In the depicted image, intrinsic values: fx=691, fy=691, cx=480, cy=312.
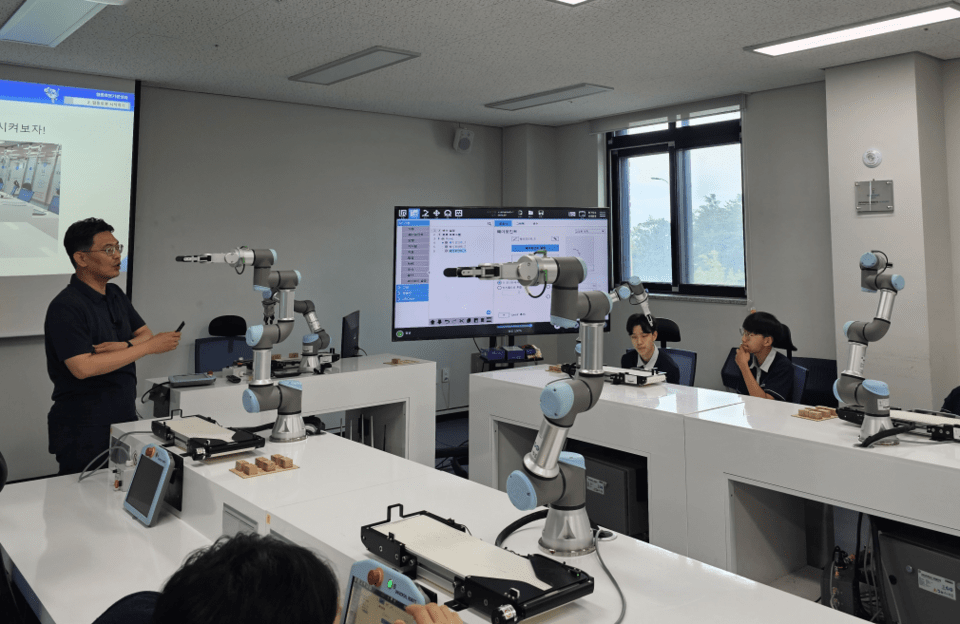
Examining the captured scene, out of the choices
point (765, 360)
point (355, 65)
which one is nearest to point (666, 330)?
point (765, 360)

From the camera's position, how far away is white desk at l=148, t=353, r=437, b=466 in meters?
2.96

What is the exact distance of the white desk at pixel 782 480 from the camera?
1900 millimetres

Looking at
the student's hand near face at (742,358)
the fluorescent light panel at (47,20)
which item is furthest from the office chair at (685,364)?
the fluorescent light panel at (47,20)

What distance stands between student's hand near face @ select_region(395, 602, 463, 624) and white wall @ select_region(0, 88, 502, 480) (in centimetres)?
422

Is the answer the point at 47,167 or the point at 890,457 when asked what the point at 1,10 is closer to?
the point at 47,167

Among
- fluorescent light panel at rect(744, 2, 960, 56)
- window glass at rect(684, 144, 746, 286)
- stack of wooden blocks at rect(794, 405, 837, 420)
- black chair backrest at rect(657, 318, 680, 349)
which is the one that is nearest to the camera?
stack of wooden blocks at rect(794, 405, 837, 420)

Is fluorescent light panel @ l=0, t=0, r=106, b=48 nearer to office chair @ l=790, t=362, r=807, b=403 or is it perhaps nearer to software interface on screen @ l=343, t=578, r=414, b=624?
software interface on screen @ l=343, t=578, r=414, b=624

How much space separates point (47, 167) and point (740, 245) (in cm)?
473

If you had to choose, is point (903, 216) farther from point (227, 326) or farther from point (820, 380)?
point (227, 326)

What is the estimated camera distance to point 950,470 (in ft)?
6.00

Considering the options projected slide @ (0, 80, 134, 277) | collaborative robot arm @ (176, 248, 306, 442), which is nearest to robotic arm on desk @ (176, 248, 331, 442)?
collaborative robot arm @ (176, 248, 306, 442)

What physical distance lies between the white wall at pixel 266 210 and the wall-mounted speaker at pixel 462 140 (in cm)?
8

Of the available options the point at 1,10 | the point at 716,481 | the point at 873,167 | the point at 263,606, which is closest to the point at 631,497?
the point at 716,481

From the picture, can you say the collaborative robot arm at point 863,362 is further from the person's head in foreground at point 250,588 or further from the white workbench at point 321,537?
the person's head in foreground at point 250,588
